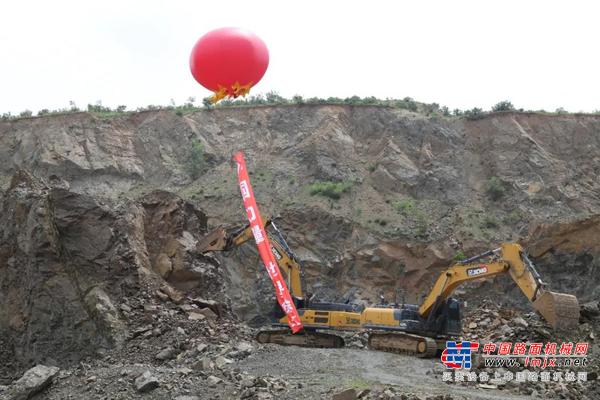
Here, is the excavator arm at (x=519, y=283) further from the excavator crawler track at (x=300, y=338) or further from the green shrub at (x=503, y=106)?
the green shrub at (x=503, y=106)

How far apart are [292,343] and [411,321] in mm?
3163

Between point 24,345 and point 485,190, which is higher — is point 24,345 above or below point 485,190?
below

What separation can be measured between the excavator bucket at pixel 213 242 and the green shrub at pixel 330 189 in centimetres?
1369

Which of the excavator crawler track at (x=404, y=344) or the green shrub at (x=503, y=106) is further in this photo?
the green shrub at (x=503, y=106)

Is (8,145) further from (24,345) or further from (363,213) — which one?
(24,345)

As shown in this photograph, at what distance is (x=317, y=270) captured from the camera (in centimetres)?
2923

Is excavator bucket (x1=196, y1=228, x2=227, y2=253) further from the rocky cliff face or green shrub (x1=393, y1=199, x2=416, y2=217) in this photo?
green shrub (x1=393, y1=199, x2=416, y2=217)

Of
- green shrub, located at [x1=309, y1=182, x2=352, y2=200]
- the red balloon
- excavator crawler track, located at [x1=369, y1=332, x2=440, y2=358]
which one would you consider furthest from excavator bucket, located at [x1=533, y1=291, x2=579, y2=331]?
green shrub, located at [x1=309, y1=182, x2=352, y2=200]

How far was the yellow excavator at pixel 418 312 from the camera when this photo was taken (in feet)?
47.3

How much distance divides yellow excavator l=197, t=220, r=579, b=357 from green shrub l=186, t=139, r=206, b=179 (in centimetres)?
1777

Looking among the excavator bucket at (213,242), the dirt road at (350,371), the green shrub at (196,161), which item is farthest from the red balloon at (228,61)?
the green shrub at (196,161)

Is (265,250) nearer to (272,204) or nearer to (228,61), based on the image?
(228,61)

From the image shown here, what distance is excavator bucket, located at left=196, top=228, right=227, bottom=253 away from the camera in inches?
766

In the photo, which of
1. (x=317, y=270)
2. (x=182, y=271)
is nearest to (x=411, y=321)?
(x=182, y=271)
